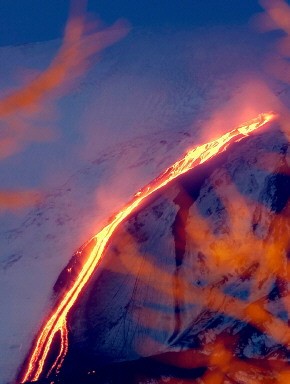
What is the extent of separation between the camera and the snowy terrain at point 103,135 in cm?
573

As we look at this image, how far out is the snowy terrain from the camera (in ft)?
18.8

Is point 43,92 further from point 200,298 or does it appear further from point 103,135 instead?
point 200,298

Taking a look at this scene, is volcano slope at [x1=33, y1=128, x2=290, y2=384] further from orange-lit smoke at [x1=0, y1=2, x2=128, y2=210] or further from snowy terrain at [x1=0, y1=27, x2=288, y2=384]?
orange-lit smoke at [x1=0, y1=2, x2=128, y2=210]

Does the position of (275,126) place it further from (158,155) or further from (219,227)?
(158,155)

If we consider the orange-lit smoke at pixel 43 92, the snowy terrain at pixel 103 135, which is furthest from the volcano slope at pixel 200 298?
the orange-lit smoke at pixel 43 92

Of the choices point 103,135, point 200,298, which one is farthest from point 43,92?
point 200,298

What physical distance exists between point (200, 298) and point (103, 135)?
4629 mm

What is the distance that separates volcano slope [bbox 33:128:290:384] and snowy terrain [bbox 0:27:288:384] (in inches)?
31.8

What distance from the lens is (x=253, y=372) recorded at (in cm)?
427

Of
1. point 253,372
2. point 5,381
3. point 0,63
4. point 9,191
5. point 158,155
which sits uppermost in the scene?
point 0,63

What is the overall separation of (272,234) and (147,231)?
1.13 m

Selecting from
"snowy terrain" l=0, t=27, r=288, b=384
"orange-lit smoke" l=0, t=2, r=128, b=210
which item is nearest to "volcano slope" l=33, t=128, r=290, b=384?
"snowy terrain" l=0, t=27, r=288, b=384

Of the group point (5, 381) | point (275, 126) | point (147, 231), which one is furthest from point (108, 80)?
point (5, 381)

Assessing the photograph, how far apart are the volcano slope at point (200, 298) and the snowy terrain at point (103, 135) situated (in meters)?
0.81
